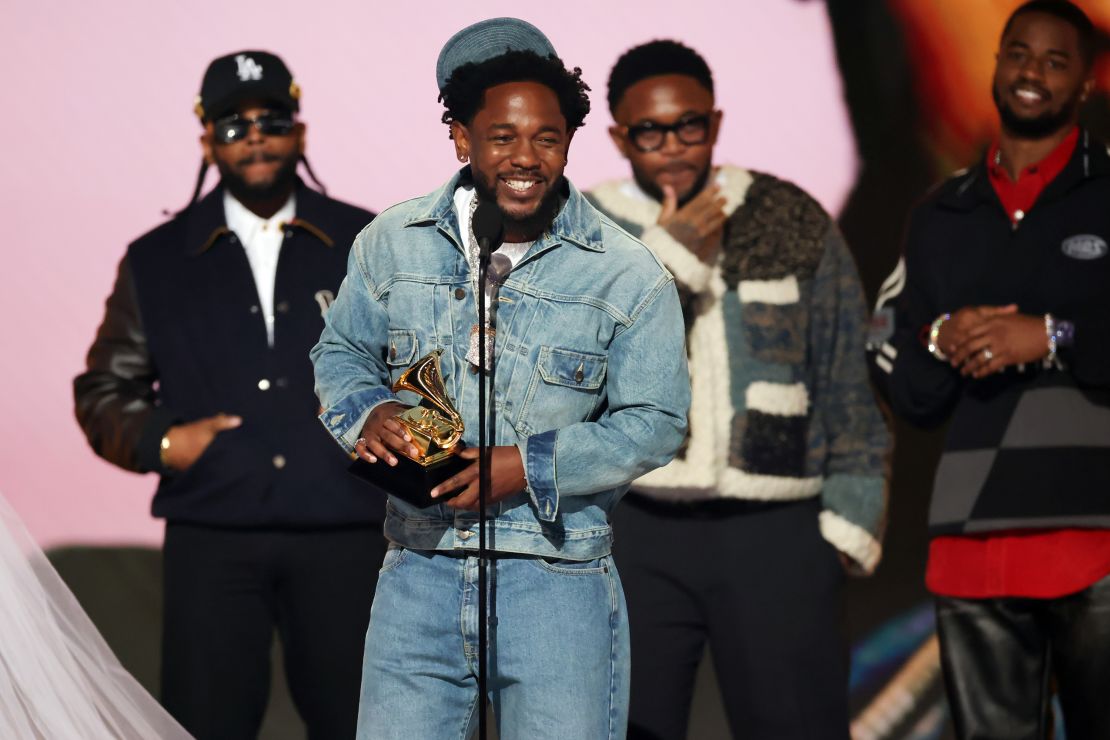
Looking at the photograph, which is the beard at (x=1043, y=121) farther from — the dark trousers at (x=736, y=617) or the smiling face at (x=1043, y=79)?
the dark trousers at (x=736, y=617)

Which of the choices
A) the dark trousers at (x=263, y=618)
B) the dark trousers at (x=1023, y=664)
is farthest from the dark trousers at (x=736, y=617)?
the dark trousers at (x=263, y=618)

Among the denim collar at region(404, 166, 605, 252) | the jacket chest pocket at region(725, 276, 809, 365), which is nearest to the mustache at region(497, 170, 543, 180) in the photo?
the denim collar at region(404, 166, 605, 252)

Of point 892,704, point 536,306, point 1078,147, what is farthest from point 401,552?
point 892,704

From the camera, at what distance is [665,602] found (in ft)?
13.3

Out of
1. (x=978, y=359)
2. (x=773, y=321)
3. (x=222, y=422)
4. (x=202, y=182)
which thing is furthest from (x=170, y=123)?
(x=978, y=359)

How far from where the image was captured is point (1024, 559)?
12.7 ft

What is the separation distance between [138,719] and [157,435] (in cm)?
102

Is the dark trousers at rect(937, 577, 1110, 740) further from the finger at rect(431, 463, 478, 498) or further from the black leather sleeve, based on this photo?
the black leather sleeve

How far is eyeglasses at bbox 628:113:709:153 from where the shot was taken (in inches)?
165

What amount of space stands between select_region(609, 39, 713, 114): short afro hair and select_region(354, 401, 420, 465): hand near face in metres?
1.71

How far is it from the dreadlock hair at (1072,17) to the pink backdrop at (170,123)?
78 cm

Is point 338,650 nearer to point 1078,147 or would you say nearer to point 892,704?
point 892,704

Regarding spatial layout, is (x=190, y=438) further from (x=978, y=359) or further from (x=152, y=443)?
(x=978, y=359)

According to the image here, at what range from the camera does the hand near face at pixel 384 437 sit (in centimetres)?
274
